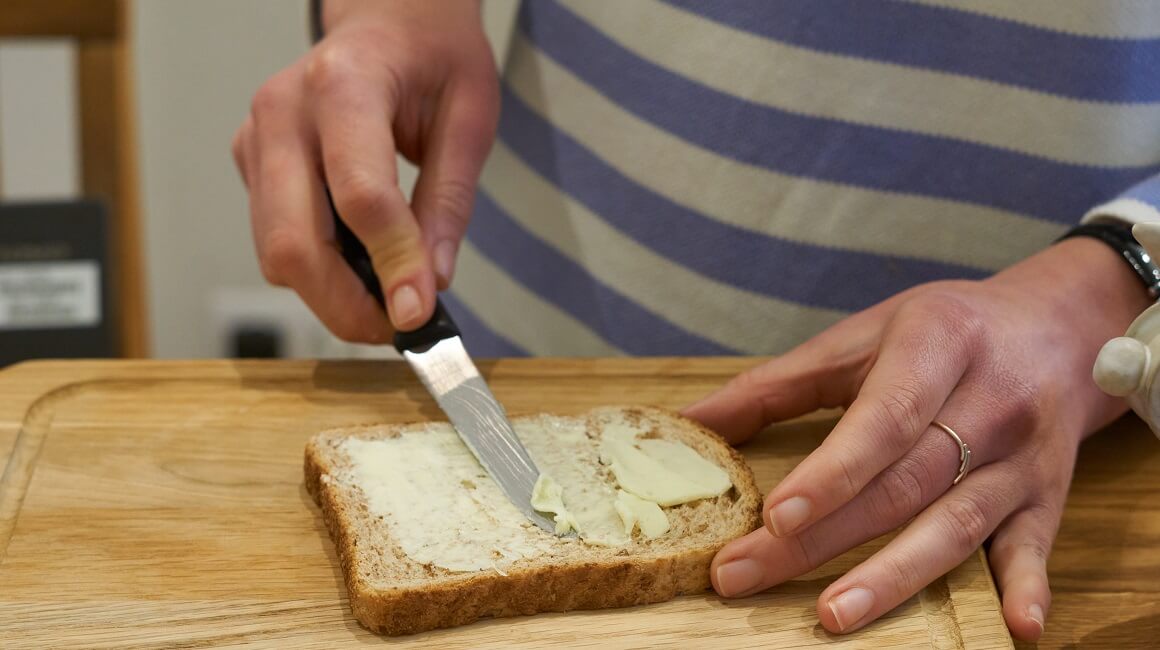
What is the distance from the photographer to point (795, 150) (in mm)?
1668

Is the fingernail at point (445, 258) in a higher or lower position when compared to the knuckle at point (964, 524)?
higher

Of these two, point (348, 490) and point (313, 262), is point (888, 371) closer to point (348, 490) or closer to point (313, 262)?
point (348, 490)

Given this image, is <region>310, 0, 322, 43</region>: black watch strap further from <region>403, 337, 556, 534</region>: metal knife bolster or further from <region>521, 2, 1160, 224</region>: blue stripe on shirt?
<region>403, 337, 556, 534</region>: metal knife bolster

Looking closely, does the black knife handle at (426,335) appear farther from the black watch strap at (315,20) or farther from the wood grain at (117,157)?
the wood grain at (117,157)

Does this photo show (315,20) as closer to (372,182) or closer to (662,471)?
(372,182)

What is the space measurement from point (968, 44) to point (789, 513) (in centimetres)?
74

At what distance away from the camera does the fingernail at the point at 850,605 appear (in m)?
1.17

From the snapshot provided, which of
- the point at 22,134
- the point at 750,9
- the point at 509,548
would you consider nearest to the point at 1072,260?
the point at 750,9

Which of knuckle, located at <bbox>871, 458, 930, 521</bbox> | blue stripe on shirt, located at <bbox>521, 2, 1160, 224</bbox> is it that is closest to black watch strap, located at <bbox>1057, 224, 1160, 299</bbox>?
blue stripe on shirt, located at <bbox>521, 2, 1160, 224</bbox>

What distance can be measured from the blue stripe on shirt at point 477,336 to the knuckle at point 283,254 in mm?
566

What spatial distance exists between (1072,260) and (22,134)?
2.88 metres

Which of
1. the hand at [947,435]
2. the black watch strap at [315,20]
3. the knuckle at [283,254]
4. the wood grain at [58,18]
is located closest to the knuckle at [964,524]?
the hand at [947,435]

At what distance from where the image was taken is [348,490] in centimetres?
134

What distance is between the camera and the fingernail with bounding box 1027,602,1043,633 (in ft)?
3.96
